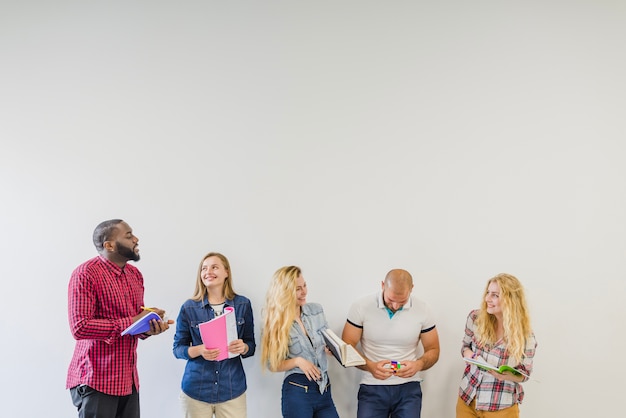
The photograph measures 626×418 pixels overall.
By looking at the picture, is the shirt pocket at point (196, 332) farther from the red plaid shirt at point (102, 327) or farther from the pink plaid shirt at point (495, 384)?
the pink plaid shirt at point (495, 384)

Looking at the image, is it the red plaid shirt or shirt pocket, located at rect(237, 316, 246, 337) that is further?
shirt pocket, located at rect(237, 316, 246, 337)

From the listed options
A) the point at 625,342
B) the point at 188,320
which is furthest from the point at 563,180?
the point at 188,320

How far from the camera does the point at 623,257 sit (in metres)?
3.91

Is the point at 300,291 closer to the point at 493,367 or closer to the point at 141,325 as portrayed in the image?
the point at 141,325

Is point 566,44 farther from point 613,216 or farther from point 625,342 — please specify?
point 625,342

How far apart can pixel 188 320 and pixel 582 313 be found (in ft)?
9.09

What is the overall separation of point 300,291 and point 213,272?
60 cm

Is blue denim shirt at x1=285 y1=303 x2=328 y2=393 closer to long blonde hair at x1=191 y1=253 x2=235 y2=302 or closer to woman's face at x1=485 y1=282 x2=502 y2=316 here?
long blonde hair at x1=191 y1=253 x2=235 y2=302

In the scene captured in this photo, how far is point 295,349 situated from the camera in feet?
11.6

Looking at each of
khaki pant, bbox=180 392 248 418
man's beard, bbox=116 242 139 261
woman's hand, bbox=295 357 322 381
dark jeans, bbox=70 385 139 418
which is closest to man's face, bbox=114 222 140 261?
man's beard, bbox=116 242 139 261

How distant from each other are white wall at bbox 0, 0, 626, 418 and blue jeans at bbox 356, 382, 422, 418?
350 millimetres

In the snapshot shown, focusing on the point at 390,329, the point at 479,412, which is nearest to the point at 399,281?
the point at 390,329

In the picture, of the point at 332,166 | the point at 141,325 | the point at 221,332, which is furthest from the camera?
the point at 332,166

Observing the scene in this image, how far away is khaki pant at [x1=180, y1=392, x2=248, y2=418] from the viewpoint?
355 centimetres
